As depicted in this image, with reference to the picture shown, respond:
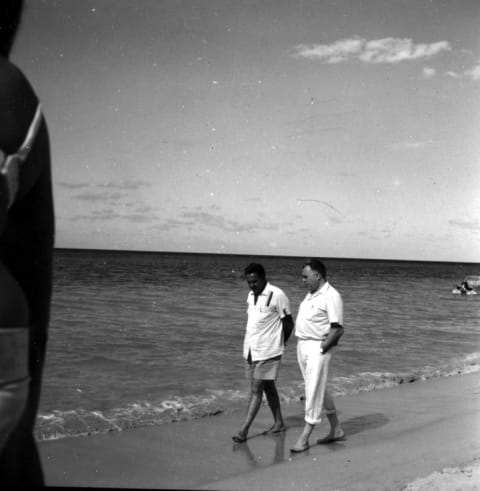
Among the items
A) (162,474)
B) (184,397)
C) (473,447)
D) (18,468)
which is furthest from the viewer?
(184,397)

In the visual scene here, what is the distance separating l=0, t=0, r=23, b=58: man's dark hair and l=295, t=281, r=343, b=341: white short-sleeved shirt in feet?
15.5

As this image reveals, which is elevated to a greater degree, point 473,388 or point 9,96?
point 9,96

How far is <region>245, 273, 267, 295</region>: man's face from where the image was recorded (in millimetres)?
→ 5957

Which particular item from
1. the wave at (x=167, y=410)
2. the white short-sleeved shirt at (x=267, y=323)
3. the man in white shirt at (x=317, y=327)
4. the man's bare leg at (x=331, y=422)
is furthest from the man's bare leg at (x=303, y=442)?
the wave at (x=167, y=410)

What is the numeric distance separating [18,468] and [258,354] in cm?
515

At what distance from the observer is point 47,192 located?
94 centimetres

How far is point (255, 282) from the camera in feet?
19.6

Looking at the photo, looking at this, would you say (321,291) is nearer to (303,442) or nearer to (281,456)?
(303,442)

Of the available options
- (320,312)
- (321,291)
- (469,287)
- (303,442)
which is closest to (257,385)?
(303,442)

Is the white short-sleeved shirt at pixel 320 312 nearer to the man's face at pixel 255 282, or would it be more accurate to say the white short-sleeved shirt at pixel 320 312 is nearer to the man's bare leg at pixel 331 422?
the man's face at pixel 255 282

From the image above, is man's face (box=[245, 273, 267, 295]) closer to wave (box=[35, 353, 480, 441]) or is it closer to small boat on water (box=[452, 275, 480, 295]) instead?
wave (box=[35, 353, 480, 441])

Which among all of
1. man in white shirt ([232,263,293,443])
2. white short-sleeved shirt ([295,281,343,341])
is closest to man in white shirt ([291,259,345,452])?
white short-sleeved shirt ([295,281,343,341])

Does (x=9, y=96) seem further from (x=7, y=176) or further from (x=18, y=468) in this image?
(x=18, y=468)

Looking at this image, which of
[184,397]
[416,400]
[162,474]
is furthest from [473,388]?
[162,474]
